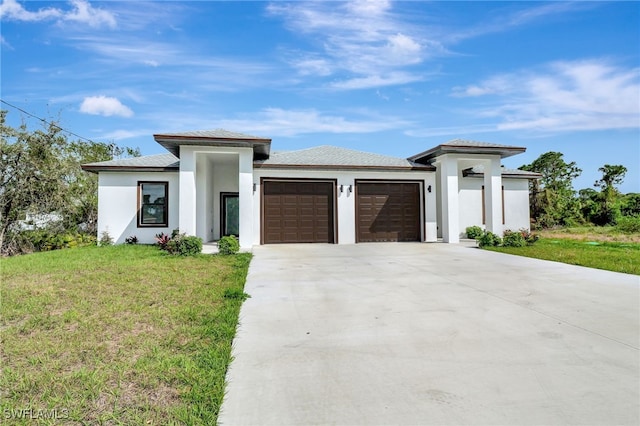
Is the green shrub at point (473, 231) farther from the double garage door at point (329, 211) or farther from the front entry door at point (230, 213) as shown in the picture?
the front entry door at point (230, 213)

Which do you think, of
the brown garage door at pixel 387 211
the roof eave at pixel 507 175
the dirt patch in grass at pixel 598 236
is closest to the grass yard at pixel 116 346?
the brown garage door at pixel 387 211

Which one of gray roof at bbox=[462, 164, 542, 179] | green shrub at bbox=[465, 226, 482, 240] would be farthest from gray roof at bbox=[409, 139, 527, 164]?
green shrub at bbox=[465, 226, 482, 240]

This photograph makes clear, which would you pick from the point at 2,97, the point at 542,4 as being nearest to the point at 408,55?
the point at 542,4

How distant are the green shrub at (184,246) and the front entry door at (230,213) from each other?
4.95m

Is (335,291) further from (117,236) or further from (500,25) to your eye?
(117,236)

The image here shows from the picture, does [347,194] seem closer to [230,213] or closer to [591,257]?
[230,213]

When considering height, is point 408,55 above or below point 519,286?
above

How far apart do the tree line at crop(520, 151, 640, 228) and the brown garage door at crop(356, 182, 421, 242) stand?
11077 mm

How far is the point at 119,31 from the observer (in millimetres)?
10250

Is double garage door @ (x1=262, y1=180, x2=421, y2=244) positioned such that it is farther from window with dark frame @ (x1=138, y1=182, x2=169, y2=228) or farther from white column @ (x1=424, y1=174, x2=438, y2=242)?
window with dark frame @ (x1=138, y1=182, x2=169, y2=228)

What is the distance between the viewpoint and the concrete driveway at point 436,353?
7.36ft

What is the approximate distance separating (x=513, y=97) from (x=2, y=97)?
67.0 ft

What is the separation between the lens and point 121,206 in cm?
1295

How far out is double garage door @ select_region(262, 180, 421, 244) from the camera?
13.0 metres
